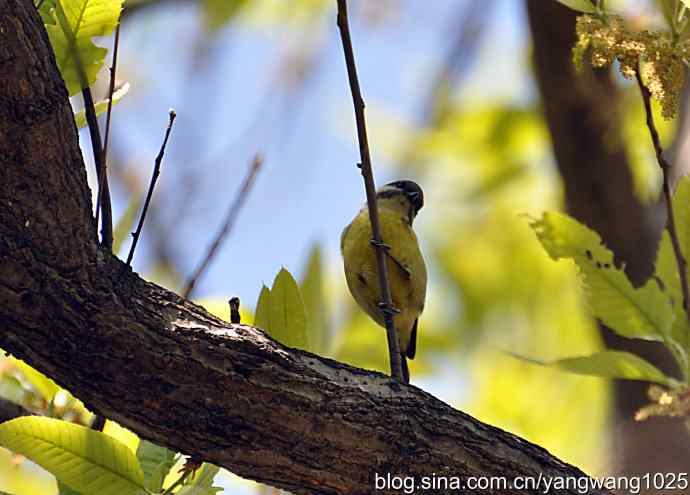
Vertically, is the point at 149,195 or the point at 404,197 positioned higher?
the point at 404,197

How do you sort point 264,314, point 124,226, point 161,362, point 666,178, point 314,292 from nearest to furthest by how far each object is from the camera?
point 161,362 → point 666,178 → point 264,314 → point 124,226 → point 314,292

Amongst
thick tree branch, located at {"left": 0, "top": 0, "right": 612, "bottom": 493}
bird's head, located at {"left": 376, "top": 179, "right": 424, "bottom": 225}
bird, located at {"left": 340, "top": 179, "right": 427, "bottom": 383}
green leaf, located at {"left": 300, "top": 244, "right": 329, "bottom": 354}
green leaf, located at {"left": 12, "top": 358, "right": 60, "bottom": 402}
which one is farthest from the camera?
bird's head, located at {"left": 376, "top": 179, "right": 424, "bottom": 225}

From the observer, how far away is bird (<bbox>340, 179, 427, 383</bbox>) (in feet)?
Answer: 10.3

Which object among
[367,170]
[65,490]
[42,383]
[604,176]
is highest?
[604,176]

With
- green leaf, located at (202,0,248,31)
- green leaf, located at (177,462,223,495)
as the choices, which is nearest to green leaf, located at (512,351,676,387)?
green leaf, located at (177,462,223,495)

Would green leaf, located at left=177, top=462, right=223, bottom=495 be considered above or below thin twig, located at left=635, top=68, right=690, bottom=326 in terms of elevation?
below

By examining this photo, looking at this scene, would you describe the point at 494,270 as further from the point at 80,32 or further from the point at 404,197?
the point at 80,32

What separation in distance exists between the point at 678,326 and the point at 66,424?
1.51 meters

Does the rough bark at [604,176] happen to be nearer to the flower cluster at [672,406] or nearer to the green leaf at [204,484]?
the flower cluster at [672,406]

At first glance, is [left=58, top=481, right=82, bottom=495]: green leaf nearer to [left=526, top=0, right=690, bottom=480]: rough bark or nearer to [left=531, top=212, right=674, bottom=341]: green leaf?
[left=531, top=212, right=674, bottom=341]: green leaf

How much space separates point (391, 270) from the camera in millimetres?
3244

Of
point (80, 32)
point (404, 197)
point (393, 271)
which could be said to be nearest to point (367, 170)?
point (80, 32)

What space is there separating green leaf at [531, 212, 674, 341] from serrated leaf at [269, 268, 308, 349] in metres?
0.68

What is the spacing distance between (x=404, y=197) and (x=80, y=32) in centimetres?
208
